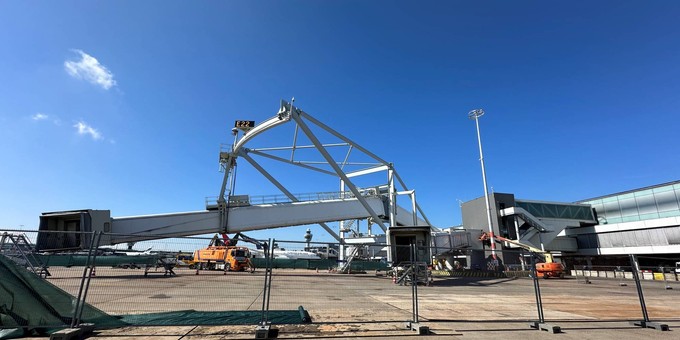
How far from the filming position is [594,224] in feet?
196

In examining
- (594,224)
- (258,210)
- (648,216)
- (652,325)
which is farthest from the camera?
(594,224)

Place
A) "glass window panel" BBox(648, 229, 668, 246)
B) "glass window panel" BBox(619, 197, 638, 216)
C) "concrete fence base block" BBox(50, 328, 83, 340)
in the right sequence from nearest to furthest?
"concrete fence base block" BBox(50, 328, 83, 340)
"glass window panel" BBox(648, 229, 668, 246)
"glass window panel" BBox(619, 197, 638, 216)

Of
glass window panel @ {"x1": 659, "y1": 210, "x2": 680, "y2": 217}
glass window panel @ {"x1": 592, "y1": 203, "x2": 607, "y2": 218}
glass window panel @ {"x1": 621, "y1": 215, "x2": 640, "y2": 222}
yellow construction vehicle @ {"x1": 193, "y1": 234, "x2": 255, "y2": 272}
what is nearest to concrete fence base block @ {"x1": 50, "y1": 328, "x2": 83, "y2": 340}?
yellow construction vehicle @ {"x1": 193, "y1": 234, "x2": 255, "y2": 272}

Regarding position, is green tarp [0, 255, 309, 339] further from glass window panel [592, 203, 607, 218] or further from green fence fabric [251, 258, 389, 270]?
glass window panel [592, 203, 607, 218]

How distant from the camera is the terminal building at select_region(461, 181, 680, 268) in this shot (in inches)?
1864

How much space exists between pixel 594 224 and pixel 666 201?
1266 centimetres

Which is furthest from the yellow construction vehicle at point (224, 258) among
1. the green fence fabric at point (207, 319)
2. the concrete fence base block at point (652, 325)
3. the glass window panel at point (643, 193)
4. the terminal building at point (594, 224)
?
the glass window panel at point (643, 193)

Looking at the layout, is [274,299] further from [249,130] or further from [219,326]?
[249,130]

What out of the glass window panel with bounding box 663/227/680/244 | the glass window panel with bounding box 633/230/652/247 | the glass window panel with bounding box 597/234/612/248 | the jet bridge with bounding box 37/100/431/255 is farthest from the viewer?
the glass window panel with bounding box 597/234/612/248

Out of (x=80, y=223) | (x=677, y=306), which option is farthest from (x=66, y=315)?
(x=677, y=306)

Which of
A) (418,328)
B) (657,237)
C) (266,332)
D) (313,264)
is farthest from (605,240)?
(266,332)

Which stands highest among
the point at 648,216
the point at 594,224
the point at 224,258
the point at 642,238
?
the point at 648,216

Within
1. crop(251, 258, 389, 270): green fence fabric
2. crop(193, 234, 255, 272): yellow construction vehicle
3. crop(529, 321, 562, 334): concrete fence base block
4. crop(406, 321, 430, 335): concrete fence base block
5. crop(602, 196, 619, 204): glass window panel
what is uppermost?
crop(602, 196, 619, 204): glass window panel

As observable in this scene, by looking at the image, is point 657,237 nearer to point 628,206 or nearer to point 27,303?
point 628,206
